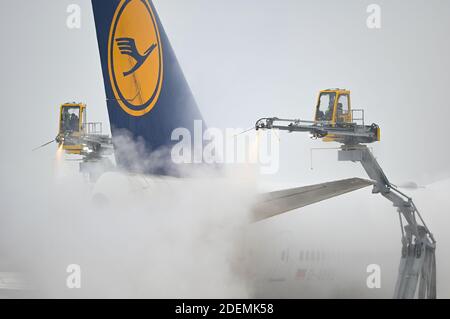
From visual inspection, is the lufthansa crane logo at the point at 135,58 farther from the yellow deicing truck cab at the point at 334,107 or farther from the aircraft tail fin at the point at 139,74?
the yellow deicing truck cab at the point at 334,107

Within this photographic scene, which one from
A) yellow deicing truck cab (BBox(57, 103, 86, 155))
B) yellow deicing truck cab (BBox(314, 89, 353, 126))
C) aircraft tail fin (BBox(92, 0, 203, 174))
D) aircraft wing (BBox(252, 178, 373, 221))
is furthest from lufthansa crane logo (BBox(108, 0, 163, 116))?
yellow deicing truck cab (BBox(57, 103, 86, 155))

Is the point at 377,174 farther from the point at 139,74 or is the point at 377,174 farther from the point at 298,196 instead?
the point at 139,74

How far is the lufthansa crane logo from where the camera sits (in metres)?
18.9

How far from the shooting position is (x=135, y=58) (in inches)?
759

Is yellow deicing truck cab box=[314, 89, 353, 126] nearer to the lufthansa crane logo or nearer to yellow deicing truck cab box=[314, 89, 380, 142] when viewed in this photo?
yellow deicing truck cab box=[314, 89, 380, 142]

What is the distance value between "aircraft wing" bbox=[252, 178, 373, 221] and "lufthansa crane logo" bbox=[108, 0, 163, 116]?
418 cm

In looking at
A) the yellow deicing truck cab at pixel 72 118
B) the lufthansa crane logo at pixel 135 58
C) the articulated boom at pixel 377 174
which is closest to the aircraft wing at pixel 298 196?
the articulated boom at pixel 377 174

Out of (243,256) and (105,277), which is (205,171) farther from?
(105,277)

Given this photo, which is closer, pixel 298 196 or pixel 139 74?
pixel 139 74

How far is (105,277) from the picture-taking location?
687 inches

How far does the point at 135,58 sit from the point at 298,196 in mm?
5925

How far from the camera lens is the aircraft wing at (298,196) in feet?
63.9

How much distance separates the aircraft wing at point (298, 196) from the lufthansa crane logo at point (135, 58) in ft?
13.7

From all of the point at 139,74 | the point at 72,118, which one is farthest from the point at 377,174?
the point at 72,118
